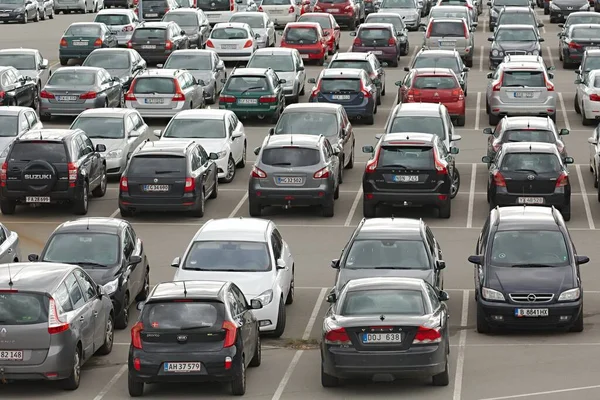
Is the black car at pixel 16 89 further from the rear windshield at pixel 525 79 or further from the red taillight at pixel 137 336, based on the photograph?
the red taillight at pixel 137 336

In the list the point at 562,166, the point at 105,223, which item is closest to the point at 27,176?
the point at 105,223

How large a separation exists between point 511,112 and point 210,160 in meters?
10.7

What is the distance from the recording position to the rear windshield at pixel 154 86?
Result: 136ft

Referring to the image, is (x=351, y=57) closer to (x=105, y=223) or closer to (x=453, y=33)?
(x=453, y=33)

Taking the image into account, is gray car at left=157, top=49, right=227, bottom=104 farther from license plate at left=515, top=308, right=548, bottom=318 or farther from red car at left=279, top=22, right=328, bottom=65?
license plate at left=515, top=308, right=548, bottom=318

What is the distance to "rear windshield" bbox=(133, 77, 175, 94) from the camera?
4131cm

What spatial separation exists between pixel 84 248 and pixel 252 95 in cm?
1818

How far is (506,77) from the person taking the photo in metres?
41.2

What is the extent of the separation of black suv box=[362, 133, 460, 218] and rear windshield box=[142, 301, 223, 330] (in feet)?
37.8

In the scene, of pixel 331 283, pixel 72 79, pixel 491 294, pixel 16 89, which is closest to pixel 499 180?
pixel 331 283

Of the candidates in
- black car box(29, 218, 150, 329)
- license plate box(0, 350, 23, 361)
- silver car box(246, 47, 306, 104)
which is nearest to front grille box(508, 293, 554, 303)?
black car box(29, 218, 150, 329)

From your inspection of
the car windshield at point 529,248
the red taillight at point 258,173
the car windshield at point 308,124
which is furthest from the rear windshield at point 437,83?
the car windshield at point 529,248

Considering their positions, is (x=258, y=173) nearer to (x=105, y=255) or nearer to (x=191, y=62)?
(x=105, y=255)

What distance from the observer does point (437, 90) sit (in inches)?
1625
